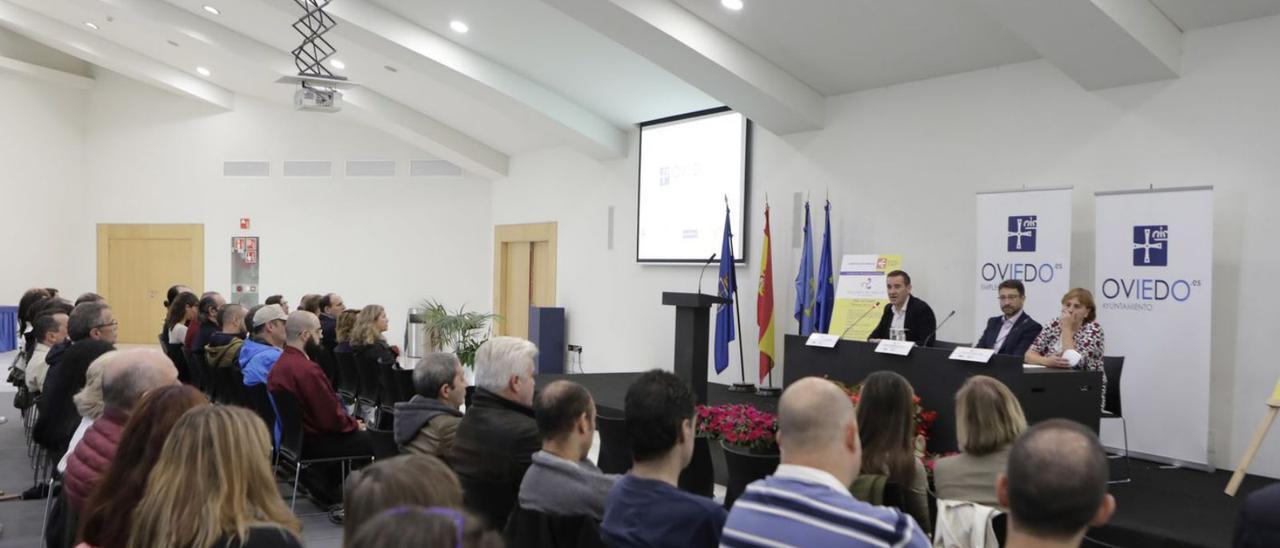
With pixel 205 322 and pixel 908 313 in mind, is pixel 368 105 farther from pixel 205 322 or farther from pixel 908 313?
pixel 908 313

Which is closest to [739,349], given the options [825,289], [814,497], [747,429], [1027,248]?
[825,289]

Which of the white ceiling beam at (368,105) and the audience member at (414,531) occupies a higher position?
the white ceiling beam at (368,105)

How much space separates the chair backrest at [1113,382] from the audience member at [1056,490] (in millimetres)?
4218

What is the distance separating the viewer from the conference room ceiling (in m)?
5.91

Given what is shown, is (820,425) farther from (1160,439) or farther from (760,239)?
(760,239)

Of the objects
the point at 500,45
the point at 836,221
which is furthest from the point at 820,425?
the point at 500,45

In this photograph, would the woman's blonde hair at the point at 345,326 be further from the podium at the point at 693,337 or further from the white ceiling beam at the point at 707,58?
the white ceiling beam at the point at 707,58

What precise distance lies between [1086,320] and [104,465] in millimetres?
4940

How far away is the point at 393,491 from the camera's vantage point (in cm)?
135

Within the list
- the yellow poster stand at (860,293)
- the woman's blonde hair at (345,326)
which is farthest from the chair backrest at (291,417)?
the yellow poster stand at (860,293)

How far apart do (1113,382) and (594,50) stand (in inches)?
218

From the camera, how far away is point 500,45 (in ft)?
30.6

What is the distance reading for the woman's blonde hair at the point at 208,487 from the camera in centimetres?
174

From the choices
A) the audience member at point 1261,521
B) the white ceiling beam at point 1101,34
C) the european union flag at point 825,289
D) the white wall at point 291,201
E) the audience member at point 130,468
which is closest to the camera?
the audience member at point 1261,521
